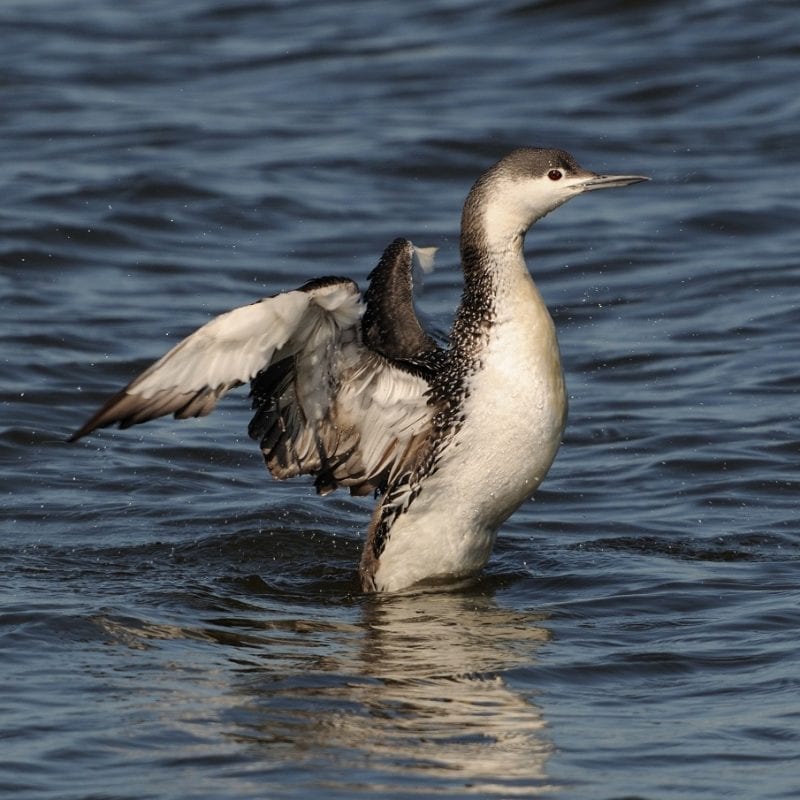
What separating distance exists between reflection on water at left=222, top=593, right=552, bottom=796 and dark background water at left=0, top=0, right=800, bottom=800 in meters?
0.02

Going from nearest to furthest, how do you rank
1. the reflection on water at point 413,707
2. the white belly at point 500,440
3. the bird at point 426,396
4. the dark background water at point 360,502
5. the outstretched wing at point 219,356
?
the reflection on water at point 413,707
the dark background water at point 360,502
the outstretched wing at point 219,356
the bird at point 426,396
the white belly at point 500,440

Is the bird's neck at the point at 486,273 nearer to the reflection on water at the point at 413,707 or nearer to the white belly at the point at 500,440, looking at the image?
the white belly at the point at 500,440

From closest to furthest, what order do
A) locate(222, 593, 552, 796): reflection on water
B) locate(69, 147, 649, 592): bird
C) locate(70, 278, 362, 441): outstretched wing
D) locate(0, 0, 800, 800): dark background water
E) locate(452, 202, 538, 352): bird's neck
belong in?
1. locate(222, 593, 552, 796): reflection on water
2. locate(0, 0, 800, 800): dark background water
3. locate(70, 278, 362, 441): outstretched wing
4. locate(69, 147, 649, 592): bird
5. locate(452, 202, 538, 352): bird's neck

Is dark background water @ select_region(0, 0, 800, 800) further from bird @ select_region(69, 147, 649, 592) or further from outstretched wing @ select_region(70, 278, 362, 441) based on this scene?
outstretched wing @ select_region(70, 278, 362, 441)

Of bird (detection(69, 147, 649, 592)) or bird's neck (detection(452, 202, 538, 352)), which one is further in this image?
bird's neck (detection(452, 202, 538, 352))

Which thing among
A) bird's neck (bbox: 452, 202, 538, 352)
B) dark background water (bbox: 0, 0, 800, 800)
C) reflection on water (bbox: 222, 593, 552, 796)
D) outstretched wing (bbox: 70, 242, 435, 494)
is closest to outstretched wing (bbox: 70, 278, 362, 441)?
outstretched wing (bbox: 70, 242, 435, 494)

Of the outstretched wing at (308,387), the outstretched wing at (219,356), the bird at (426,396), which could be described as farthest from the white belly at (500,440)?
the outstretched wing at (219,356)

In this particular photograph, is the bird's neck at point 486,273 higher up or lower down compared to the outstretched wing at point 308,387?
higher up

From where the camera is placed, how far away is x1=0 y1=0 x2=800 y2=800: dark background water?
579 centimetres

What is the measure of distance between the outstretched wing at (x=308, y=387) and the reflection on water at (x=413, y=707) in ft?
2.39

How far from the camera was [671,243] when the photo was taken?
1356 cm

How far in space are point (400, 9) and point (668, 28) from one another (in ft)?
10.2

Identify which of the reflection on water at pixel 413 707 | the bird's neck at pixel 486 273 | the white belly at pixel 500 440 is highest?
the bird's neck at pixel 486 273

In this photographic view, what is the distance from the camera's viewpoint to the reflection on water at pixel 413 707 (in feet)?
17.9
